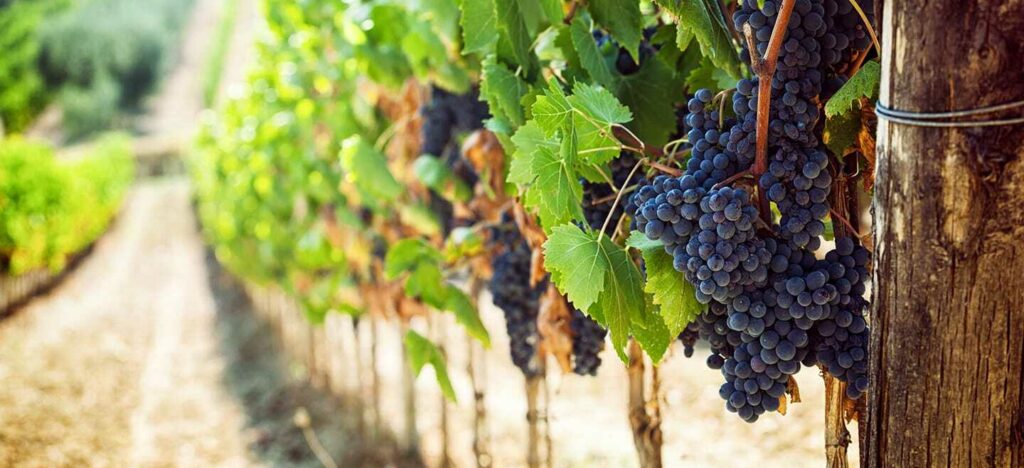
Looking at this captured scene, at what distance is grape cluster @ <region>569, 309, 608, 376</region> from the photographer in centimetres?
238

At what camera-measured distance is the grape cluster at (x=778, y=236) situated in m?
1.47

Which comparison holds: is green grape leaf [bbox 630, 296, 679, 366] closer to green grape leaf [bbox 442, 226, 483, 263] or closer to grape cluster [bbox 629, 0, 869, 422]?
grape cluster [bbox 629, 0, 869, 422]

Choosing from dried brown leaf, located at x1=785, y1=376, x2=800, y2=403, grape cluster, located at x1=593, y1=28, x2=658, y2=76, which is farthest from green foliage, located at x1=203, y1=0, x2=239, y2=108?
dried brown leaf, located at x1=785, y1=376, x2=800, y2=403

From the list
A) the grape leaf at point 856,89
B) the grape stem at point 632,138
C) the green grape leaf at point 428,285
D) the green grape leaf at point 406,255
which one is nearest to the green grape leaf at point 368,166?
the green grape leaf at point 406,255

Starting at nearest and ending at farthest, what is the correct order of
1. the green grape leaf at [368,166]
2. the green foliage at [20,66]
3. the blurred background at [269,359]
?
the green grape leaf at [368,166]
the blurred background at [269,359]
the green foliage at [20,66]

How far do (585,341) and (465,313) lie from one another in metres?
0.72

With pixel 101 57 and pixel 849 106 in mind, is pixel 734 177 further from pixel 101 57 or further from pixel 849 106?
pixel 101 57

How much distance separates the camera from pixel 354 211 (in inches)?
187

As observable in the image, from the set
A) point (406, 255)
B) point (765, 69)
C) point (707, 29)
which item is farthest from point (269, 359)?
point (765, 69)

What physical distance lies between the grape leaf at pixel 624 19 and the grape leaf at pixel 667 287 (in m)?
0.47

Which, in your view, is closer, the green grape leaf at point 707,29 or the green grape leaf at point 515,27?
Answer: the green grape leaf at point 707,29

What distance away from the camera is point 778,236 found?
1.56 metres

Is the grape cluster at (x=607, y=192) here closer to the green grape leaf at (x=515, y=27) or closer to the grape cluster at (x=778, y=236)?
the green grape leaf at (x=515, y=27)

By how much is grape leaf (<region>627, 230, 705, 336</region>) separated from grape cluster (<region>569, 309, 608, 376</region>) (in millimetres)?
741
